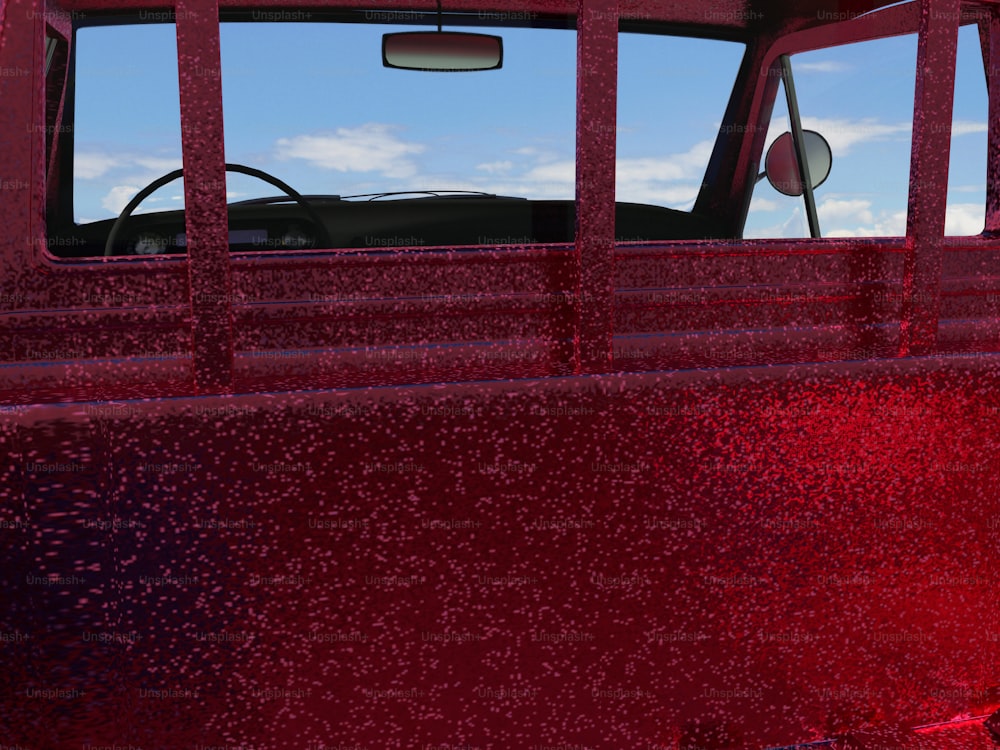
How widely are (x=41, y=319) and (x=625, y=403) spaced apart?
3.23 feet

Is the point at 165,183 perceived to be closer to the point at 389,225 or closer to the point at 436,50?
the point at 436,50

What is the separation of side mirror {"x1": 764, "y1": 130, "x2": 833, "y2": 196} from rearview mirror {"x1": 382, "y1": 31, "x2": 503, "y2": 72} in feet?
4.01

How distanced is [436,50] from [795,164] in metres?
1.44

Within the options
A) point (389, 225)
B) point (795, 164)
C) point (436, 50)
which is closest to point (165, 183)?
point (436, 50)

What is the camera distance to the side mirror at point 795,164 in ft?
9.51

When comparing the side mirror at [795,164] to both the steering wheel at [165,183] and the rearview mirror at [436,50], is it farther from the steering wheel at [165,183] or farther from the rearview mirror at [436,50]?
the steering wheel at [165,183]

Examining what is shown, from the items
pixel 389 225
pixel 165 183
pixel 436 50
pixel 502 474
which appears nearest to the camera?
pixel 502 474

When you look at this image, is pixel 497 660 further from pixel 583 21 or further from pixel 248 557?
pixel 583 21

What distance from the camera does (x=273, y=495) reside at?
1249mm

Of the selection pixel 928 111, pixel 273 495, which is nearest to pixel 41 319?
pixel 273 495

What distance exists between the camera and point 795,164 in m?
2.90

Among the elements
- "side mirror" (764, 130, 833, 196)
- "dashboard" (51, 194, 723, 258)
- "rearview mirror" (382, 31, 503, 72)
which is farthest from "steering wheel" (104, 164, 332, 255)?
"side mirror" (764, 130, 833, 196)

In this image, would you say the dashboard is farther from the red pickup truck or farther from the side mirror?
the red pickup truck

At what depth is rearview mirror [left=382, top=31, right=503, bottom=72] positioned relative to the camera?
238cm
